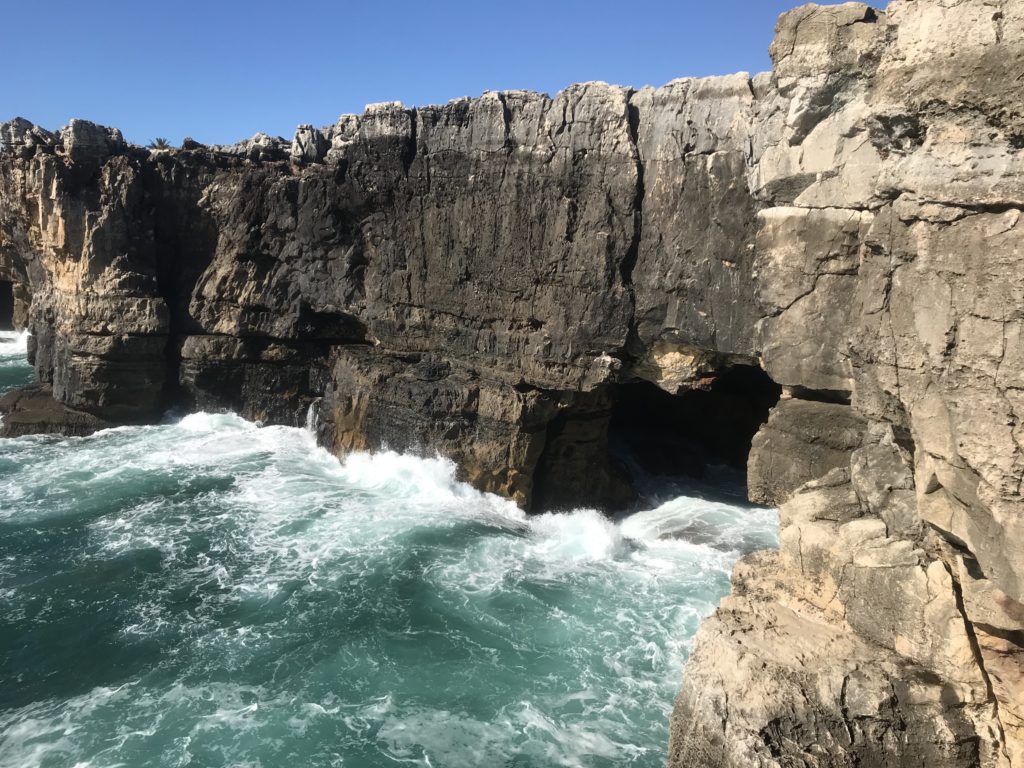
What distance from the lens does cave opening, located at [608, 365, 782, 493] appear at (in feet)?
76.0

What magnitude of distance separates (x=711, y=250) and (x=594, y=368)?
424cm

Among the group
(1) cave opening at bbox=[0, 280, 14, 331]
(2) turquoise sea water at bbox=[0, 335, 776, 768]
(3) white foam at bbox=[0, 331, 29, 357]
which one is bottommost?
(2) turquoise sea water at bbox=[0, 335, 776, 768]

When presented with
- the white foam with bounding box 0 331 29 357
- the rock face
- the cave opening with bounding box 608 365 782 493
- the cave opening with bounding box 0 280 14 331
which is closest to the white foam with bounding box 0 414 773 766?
the rock face

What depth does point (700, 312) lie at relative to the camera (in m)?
16.5

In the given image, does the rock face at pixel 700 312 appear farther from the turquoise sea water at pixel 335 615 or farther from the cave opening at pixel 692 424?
the turquoise sea water at pixel 335 615

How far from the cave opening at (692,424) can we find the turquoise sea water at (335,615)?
2.20 metres

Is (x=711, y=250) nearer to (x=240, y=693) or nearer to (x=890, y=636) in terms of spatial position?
(x=890, y=636)

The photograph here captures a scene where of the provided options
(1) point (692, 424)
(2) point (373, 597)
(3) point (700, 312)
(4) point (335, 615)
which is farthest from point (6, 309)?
(3) point (700, 312)

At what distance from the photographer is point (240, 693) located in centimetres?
1199

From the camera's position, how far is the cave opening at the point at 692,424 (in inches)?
912

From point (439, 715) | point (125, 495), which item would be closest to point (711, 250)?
point (439, 715)

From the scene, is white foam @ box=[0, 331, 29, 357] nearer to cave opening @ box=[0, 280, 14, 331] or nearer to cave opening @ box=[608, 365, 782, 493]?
cave opening @ box=[0, 280, 14, 331]

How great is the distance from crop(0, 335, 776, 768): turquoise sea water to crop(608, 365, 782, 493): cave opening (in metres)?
2.20

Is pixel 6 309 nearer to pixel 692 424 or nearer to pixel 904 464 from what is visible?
pixel 692 424
